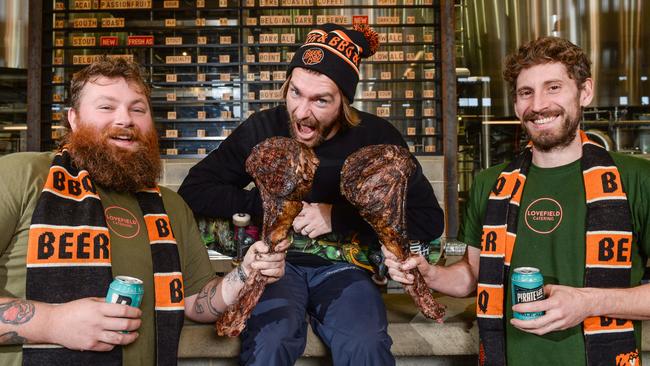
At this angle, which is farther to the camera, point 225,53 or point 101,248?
point 225,53

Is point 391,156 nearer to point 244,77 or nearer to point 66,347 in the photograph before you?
point 66,347

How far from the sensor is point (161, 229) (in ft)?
5.52

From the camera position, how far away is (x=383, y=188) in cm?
154

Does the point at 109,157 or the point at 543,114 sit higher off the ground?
the point at 543,114

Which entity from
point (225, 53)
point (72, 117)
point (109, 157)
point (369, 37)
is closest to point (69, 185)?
point (109, 157)

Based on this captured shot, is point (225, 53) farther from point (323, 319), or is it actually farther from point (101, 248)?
point (101, 248)

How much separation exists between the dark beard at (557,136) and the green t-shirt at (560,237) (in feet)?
0.30

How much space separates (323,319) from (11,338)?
0.88 metres

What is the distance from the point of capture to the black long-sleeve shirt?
198 centimetres

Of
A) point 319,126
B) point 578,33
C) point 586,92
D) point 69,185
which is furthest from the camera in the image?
point 578,33

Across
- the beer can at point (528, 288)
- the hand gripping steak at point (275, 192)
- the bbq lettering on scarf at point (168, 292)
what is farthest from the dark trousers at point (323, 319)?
the beer can at point (528, 288)

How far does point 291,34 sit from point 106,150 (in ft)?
13.0

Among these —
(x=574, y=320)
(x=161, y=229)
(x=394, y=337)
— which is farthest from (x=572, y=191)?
(x=161, y=229)

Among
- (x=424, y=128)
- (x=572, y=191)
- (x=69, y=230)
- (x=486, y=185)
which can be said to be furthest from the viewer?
(x=424, y=128)
